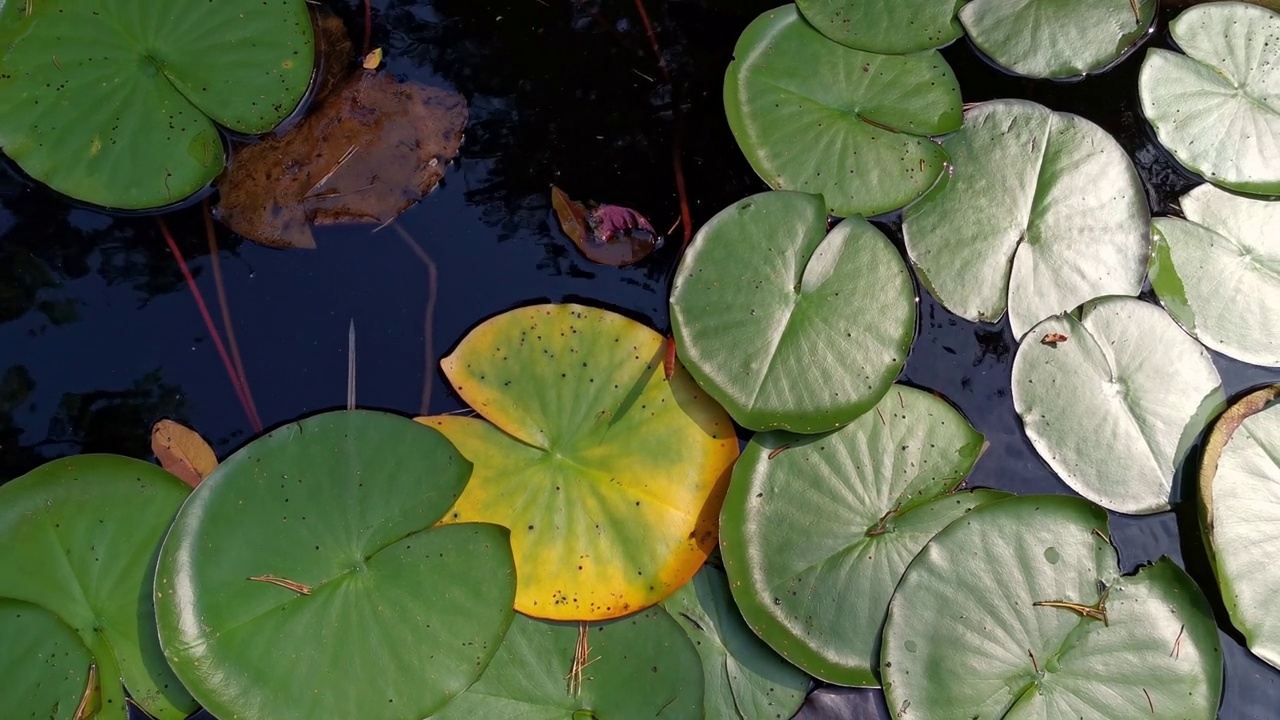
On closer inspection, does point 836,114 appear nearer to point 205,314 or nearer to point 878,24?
point 878,24

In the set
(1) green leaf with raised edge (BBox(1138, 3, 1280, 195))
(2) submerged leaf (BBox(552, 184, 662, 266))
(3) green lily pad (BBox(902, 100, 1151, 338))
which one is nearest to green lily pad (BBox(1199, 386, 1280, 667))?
(3) green lily pad (BBox(902, 100, 1151, 338))

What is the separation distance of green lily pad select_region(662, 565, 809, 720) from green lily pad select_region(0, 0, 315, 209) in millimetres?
1716

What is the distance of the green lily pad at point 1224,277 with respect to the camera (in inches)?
81.4

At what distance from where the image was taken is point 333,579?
1725 millimetres

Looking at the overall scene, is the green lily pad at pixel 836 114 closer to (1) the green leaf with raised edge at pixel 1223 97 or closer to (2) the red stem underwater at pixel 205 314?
(1) the green leaf with raised edge at pixel 1223 97

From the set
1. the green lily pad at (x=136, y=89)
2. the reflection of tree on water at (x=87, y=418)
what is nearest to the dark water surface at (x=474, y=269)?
the reflection of tree on water at (x=87, y=418)

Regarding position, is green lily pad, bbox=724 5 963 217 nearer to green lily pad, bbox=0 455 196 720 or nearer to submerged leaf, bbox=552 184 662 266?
submerged leaf, bbox=552 184 662 266

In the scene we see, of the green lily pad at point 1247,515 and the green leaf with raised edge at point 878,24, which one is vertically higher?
the green leaf with raised edge at point 878,24

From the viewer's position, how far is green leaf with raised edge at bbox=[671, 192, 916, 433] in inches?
74.5

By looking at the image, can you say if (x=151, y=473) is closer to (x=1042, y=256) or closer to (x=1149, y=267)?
(x=1042, y=256)

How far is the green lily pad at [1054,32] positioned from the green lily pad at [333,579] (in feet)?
6.51

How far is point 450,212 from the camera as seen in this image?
2143mm

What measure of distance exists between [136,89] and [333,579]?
1.42 meters

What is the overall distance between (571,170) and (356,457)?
3.26 ft
